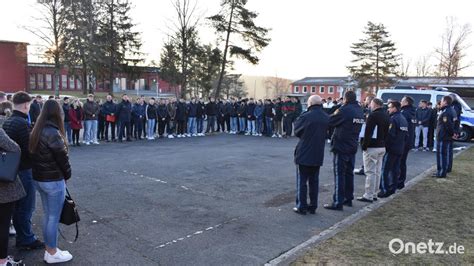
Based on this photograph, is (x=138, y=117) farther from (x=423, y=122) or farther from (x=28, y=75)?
(x=28, y=75)

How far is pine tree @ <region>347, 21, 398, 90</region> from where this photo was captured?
53.6m

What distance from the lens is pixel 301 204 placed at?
7.01 meters

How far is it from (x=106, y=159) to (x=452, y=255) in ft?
32.8

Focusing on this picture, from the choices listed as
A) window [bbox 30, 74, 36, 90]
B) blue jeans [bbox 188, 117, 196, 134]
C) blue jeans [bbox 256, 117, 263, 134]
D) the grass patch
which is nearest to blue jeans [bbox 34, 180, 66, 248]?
the grass patch

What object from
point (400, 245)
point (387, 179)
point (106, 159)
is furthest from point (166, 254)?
point (106, 159)

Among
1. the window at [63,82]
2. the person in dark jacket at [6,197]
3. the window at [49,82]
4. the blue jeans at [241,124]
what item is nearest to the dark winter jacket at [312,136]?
the person in dark jacket at [6,197]

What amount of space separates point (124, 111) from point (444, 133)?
40.9ft

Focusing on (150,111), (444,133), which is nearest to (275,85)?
(150,111)

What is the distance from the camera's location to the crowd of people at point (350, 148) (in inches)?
270

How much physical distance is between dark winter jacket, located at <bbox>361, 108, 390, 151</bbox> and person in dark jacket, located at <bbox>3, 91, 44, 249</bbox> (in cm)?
598

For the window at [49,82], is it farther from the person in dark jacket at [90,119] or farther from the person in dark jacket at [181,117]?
the person in dark jacket at [90,119]

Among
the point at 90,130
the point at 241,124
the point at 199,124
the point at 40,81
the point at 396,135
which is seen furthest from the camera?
the point at 40,81

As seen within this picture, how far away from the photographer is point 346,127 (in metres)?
7.37

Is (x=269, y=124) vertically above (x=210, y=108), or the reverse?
(x=210, y=108)
